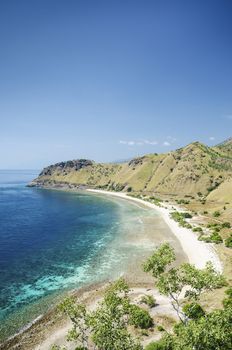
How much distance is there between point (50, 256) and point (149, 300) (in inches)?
1564

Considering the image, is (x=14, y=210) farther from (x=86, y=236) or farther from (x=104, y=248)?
(x=104, y=248)

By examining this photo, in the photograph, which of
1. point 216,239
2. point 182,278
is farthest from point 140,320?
point 216,239

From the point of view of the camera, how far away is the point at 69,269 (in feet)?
238

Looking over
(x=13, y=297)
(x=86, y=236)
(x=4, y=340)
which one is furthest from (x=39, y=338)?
(x=86, y=236)

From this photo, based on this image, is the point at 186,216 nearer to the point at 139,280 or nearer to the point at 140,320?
the point at 139,280

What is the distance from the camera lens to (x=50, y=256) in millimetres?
83188

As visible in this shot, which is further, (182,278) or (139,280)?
(139,280)

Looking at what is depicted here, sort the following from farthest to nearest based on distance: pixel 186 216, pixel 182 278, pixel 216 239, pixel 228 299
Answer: pixel 186 216 → pixel 216 239 → pixel 228 299 → pixel 182 278

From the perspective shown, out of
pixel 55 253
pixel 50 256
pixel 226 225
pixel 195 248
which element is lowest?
pixel 50 256

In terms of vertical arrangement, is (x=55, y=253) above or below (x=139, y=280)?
below

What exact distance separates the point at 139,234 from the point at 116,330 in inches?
3135

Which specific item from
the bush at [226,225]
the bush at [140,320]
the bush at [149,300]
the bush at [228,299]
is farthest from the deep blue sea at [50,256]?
the bush at [226,225]

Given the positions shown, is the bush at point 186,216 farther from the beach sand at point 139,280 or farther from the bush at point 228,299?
the bush at point 228,299

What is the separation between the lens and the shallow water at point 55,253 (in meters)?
57.1
